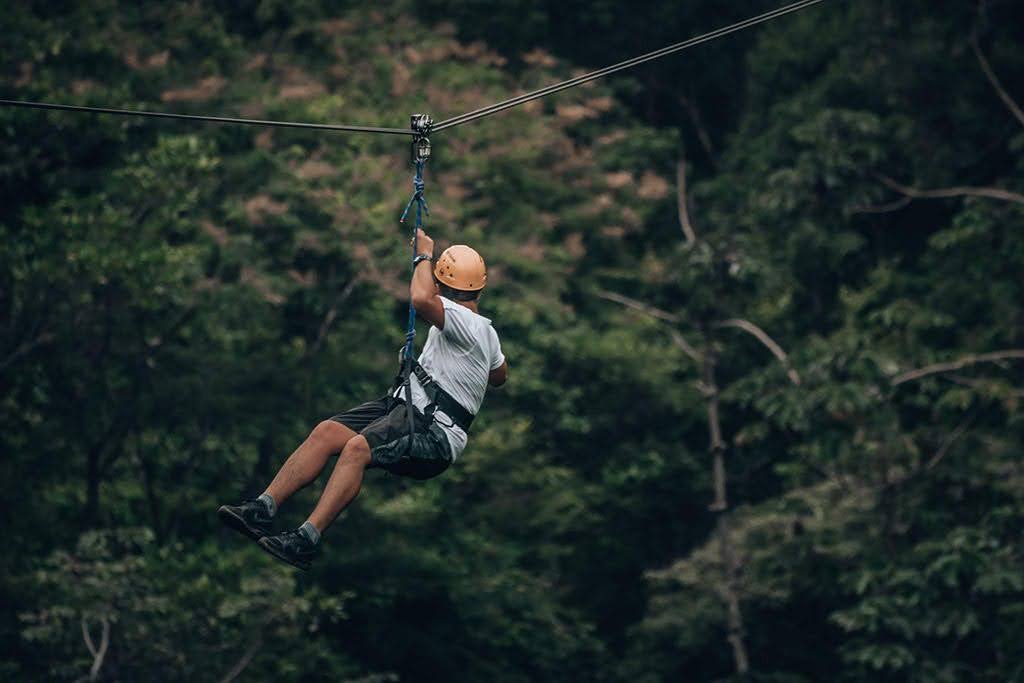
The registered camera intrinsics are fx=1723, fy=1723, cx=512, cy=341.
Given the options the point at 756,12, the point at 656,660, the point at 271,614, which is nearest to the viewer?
the point at 271,614

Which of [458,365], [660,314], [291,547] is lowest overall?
[291,547]

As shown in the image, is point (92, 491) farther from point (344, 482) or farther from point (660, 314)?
point (344, 482)

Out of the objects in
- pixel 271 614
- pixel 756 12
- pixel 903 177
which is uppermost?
pixel 756 12

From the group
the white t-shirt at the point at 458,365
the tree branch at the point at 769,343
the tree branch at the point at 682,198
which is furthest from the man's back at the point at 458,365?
the tree branch at the point at 682,198

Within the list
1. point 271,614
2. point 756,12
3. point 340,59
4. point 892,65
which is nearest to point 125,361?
point 271,614

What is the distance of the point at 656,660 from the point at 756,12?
8.48m

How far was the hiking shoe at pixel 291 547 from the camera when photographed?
5801 millimetres

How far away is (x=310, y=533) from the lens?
5.88m

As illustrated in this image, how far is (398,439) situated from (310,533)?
46cm

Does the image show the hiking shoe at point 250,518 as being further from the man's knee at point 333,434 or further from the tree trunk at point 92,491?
the tree trunk at point 92,491

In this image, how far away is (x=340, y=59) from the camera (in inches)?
688

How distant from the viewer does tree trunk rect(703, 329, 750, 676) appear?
16.7m

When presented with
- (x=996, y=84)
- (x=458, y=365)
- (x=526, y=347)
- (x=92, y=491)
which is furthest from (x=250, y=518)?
(x=996, y=84)

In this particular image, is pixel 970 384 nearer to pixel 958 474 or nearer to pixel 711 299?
pixel 958 474
